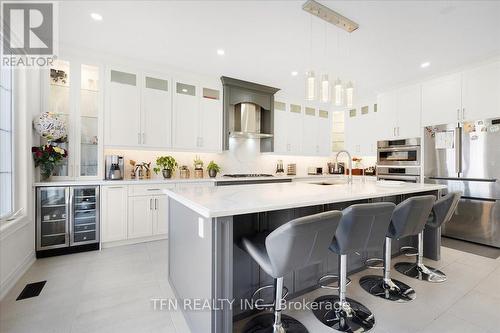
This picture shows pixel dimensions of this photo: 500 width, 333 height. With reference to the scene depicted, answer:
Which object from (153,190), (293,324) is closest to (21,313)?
(153,190)

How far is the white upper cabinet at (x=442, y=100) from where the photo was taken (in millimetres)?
3682

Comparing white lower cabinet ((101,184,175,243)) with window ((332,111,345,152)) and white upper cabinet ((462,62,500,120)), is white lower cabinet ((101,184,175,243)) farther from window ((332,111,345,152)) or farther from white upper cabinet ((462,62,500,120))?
white upper cabinet ((462,62,500,120))

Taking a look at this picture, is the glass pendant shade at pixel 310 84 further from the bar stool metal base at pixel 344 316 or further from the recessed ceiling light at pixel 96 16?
the recessed ceiling light at pixel 96 16

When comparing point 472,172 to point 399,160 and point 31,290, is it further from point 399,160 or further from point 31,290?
point 31,290

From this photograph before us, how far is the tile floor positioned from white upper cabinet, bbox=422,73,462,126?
2243 millimetres

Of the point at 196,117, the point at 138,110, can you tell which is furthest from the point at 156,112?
the point at 196,117

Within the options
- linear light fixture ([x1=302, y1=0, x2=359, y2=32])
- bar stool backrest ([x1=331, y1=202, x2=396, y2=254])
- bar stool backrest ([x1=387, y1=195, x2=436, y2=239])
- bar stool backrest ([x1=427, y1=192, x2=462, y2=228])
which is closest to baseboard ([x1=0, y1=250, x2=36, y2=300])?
bar stool backrest ([x1=331, y1=202, x2=396, y2=254])

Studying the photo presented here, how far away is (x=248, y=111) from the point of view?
4.67 meters

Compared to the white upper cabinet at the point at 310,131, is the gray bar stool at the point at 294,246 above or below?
below

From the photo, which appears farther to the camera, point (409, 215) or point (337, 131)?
point (337, 131)

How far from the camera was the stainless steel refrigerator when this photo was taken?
3275mm

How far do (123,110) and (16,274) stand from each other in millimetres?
2332

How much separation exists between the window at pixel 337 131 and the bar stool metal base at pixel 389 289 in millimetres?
4231

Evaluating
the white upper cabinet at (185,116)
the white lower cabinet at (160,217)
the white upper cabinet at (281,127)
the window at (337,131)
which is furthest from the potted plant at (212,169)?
the window at (337,131)
